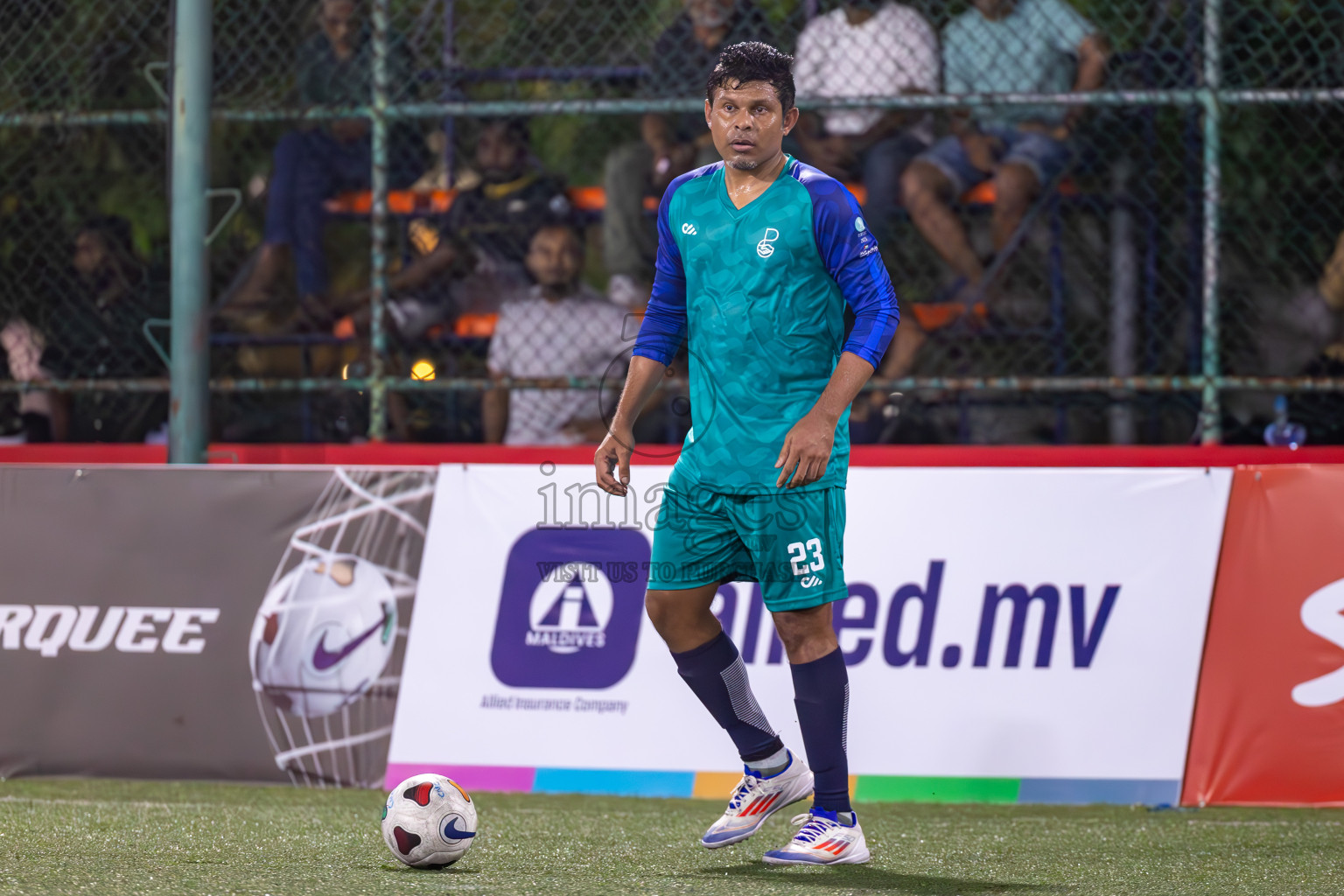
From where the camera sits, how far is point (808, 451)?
3.62 m

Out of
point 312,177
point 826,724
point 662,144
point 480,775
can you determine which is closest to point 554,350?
point 662,144

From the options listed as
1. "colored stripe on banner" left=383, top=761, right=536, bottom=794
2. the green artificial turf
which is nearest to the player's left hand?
the green artificial turf

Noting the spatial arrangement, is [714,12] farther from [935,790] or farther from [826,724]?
[826,724]

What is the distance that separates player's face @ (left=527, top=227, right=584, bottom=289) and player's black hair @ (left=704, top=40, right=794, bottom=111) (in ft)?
10.7

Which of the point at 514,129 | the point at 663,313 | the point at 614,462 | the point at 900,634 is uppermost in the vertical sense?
the point at 514,129

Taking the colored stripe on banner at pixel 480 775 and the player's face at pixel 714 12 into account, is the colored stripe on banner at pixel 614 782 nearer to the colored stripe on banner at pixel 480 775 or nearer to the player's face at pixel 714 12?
the colored stripe on banner at pixel 480 775

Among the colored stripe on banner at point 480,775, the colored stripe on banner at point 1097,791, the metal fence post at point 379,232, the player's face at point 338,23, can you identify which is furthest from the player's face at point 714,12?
the colored stripe on banner at point 1097,791

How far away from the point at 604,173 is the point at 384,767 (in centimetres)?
322

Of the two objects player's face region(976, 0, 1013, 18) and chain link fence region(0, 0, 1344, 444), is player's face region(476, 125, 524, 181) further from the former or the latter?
player's face region(976, 0, 1013, 18)

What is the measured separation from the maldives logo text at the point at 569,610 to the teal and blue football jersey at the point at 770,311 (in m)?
1.60

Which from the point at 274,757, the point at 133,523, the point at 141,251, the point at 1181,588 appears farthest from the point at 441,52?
the point at 1181,588

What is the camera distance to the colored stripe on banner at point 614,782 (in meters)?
5.21

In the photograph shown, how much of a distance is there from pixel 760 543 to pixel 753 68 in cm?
114

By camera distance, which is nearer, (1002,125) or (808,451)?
(808,451)
